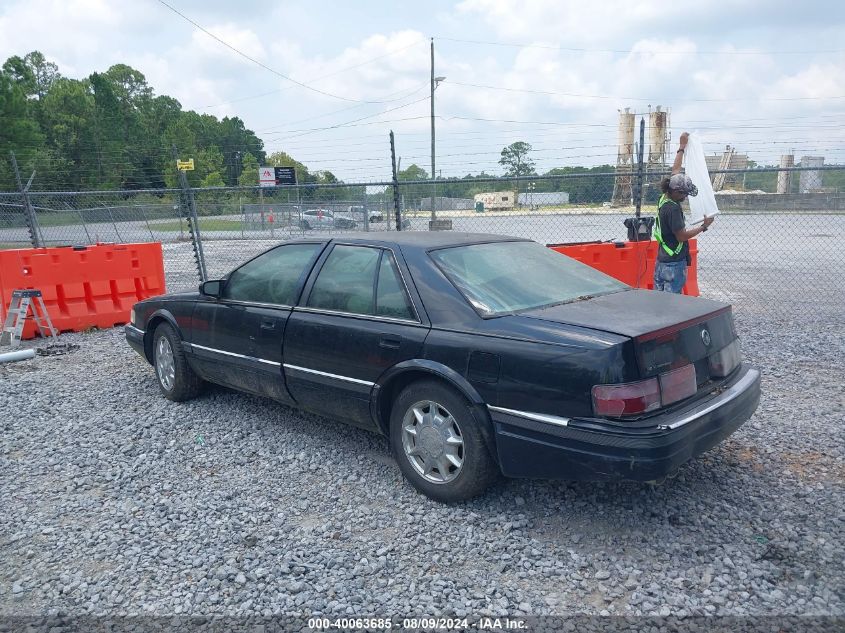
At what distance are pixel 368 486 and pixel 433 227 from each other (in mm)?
9426

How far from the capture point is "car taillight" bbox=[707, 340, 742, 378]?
3512mm

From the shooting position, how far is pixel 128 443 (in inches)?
184

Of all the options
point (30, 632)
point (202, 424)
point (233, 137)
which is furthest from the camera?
point (233, 137)

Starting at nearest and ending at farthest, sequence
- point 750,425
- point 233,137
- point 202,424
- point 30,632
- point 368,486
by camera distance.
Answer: point 30,632
point 368,486
point 750,425
point 202,424
point 233,137

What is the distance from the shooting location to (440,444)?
356 centimetres

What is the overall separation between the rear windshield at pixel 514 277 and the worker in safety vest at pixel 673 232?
2220 millimetres

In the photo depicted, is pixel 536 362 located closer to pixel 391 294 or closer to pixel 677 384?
pixel 677 384

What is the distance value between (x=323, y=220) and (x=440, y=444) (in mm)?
17213

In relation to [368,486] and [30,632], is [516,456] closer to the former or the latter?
[368,486]

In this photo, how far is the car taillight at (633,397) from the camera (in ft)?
9.75

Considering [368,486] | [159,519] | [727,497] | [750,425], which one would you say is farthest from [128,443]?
[750,425]

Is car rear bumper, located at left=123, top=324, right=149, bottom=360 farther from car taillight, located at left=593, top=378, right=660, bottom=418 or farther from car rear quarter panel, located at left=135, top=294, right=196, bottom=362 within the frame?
car taillight, located at left=593, top=378, right=660, bottom=418

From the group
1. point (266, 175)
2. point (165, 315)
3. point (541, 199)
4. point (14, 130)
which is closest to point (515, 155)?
point (541, 199)

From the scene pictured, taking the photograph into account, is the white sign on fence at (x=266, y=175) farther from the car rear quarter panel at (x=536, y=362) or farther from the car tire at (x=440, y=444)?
the car rear quarter panel at (x=536, y=362)
